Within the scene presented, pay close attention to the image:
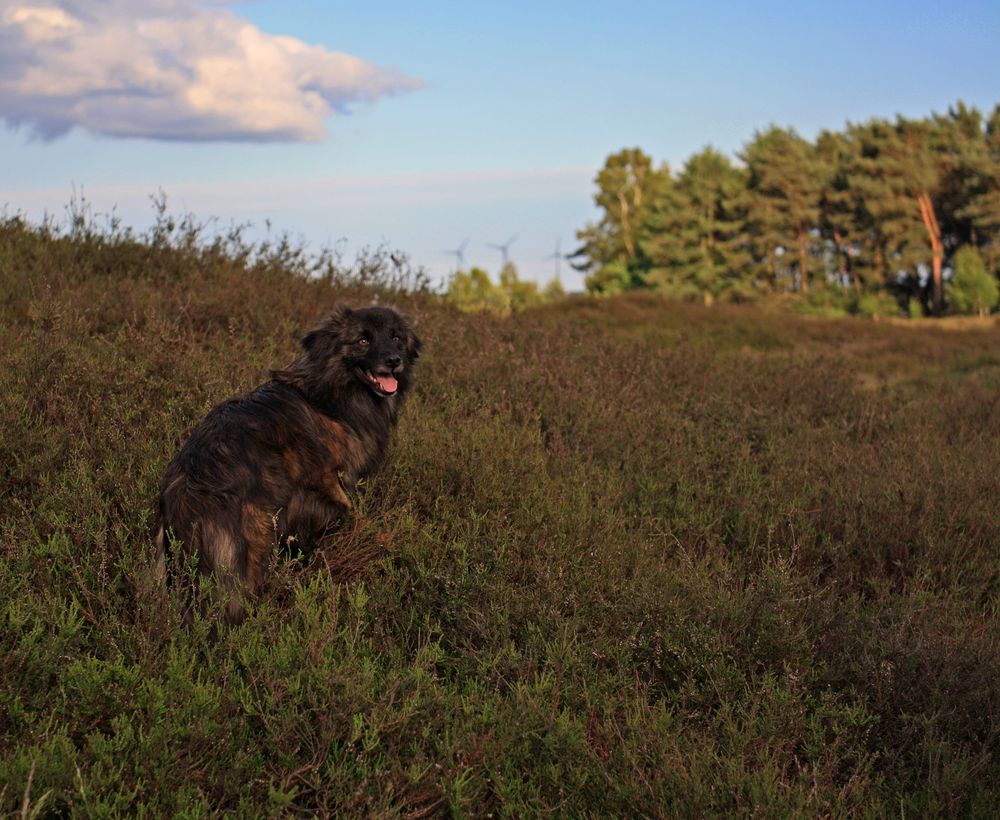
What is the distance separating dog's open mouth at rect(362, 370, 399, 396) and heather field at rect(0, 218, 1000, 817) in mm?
596

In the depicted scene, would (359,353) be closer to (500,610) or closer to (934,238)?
(500,610)

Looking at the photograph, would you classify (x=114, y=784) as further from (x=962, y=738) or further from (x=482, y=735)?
(x=962, y=738)

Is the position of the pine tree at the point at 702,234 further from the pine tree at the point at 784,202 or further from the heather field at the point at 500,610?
the heather field at the point at 500,610

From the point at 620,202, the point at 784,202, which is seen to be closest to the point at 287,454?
the point at 784,202

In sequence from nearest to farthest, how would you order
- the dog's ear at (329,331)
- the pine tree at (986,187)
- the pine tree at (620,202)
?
the dog's ear at (329,331) → the pine tree at (986,187) → the pine tree at (620,202)

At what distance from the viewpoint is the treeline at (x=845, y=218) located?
3881cm

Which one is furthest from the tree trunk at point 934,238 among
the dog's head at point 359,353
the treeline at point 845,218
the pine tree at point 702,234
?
the dog's head at point 359,353

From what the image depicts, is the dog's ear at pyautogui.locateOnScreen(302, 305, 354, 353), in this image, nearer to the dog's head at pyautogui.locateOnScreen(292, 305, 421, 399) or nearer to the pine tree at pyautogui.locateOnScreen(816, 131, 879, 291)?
the dog's head at pyautogui.locateOnScreen(292, 305, 421, 399)

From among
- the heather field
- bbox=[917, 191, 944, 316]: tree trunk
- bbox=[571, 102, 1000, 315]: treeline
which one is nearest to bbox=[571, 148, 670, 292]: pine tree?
bbox=[571, 102, 1000, 315]: treeline

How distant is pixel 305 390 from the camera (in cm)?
493

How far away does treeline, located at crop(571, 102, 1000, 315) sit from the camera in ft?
127

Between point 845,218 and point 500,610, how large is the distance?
141ft

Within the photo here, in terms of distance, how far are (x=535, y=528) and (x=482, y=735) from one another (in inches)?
77.8

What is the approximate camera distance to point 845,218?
42.4 meters
